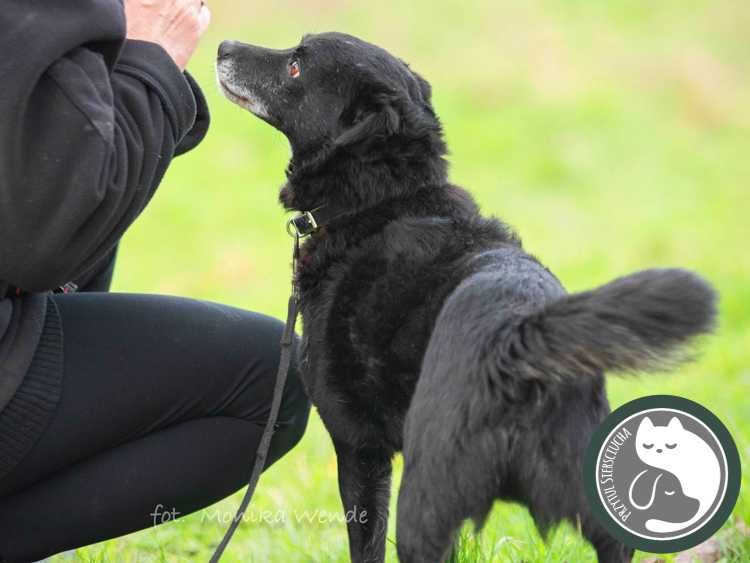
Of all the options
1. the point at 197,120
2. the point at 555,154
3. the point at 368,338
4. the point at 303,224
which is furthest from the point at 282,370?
the point at 555,154

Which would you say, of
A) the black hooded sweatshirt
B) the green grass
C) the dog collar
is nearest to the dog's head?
the dog collar

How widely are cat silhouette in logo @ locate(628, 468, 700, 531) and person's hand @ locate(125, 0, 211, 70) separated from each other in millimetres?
1232

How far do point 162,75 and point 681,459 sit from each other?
1225 mm

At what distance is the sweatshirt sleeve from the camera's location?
72.9 inches

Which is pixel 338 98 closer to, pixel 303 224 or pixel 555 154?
pixel 303 224

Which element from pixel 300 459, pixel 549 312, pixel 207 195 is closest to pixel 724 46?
pixel 207 195

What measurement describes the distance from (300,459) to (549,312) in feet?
8.36

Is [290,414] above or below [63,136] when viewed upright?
below

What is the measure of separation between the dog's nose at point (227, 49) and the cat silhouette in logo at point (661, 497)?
1.66m

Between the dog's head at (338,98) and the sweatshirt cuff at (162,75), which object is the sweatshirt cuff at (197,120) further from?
the dog's head at (338,98)

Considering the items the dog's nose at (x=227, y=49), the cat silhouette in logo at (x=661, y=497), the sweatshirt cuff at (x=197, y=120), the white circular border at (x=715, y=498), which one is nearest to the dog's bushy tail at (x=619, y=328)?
the white circular border at (x=715, y=498)

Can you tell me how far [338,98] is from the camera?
266cm

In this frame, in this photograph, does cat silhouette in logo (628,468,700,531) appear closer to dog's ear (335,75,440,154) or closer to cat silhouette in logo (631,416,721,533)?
cat silhouette in logo (631,416,721,533)

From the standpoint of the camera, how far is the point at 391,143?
8.32ft
